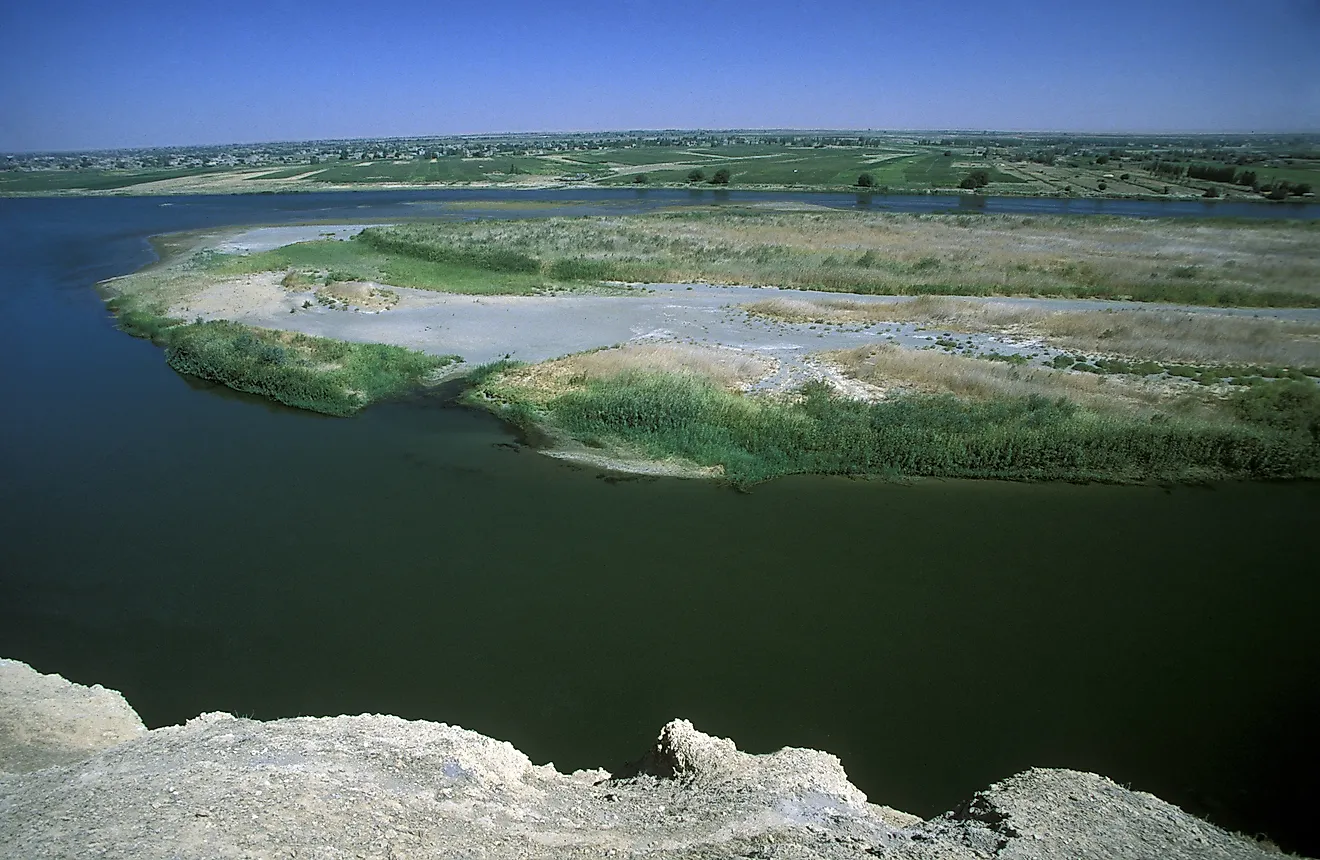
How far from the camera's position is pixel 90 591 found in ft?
40.5

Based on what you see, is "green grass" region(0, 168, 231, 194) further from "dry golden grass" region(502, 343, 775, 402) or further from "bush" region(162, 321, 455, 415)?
"dry golden grass" region(502, 343, 775, 402)

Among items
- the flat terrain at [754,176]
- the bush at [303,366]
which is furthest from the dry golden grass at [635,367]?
the flat terrain at [754,176]

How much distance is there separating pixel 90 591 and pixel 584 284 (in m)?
24.6

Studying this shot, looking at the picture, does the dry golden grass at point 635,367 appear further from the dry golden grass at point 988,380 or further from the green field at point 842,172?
the green field at point 842,172

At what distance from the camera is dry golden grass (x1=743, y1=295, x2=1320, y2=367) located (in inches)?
875

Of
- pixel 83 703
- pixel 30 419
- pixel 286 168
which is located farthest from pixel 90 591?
pixel 286 168

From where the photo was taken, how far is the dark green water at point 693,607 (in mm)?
9336

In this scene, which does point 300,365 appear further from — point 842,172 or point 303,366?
point 842,172

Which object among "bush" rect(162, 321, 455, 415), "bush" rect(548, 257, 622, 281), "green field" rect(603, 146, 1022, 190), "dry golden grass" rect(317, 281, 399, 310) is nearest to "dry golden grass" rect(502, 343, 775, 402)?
"bush" rect(162, 321, 455, 415)

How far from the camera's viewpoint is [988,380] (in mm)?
19500

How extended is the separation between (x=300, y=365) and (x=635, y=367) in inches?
414

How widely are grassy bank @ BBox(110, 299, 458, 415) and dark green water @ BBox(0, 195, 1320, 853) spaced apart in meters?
3.10

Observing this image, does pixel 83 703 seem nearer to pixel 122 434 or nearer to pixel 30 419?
pixel 122 434

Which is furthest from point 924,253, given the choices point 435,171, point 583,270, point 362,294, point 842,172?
point 435,171
